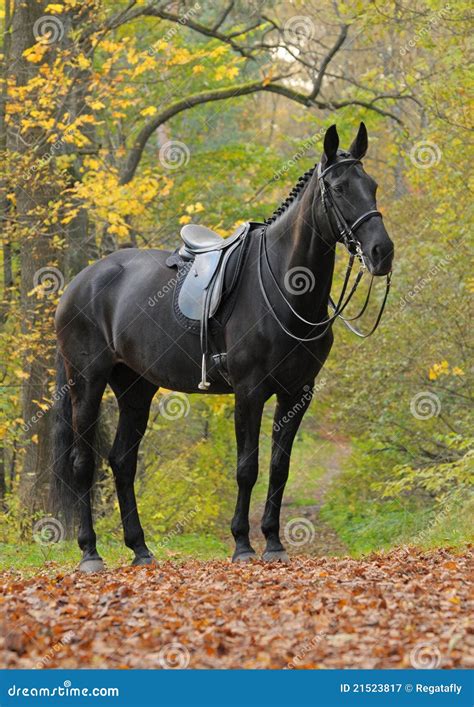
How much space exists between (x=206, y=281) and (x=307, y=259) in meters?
0.92

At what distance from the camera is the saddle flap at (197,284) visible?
8453 mm

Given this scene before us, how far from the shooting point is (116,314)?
9203 millimetres

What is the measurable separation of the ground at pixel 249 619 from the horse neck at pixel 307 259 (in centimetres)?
198

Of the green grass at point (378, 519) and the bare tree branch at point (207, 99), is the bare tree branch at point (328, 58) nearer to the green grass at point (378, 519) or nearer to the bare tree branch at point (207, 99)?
the bare tree branch at point (207, 99)

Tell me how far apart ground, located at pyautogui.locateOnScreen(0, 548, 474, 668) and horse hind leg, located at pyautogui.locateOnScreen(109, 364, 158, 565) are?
1742 millimetres

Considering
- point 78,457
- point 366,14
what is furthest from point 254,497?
point 78,457

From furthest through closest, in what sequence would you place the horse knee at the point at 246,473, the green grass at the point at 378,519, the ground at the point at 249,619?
the green grass at the point at 378,519 → the horse knee at the point at 246,473 → the ground at the point at 249,619

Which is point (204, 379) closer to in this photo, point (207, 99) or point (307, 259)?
point (307, 259)

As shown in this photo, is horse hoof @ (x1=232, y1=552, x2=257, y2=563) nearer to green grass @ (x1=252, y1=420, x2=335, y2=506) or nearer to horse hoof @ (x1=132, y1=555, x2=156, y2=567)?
horse hoof @ (x1=132, y1=555, x2=156, y2=567)

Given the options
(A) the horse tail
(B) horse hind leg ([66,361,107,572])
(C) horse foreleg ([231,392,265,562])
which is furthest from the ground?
(A) the horse tail

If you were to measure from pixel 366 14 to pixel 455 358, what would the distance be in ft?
17.6

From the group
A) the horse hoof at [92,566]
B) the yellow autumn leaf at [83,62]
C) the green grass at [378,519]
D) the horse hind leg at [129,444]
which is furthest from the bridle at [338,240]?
the yellow autumn leaf at [83,62]

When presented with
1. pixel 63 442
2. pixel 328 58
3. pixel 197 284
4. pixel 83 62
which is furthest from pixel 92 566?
pixel 328 58

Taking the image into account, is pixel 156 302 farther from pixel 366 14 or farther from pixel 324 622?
pixel 366 14
